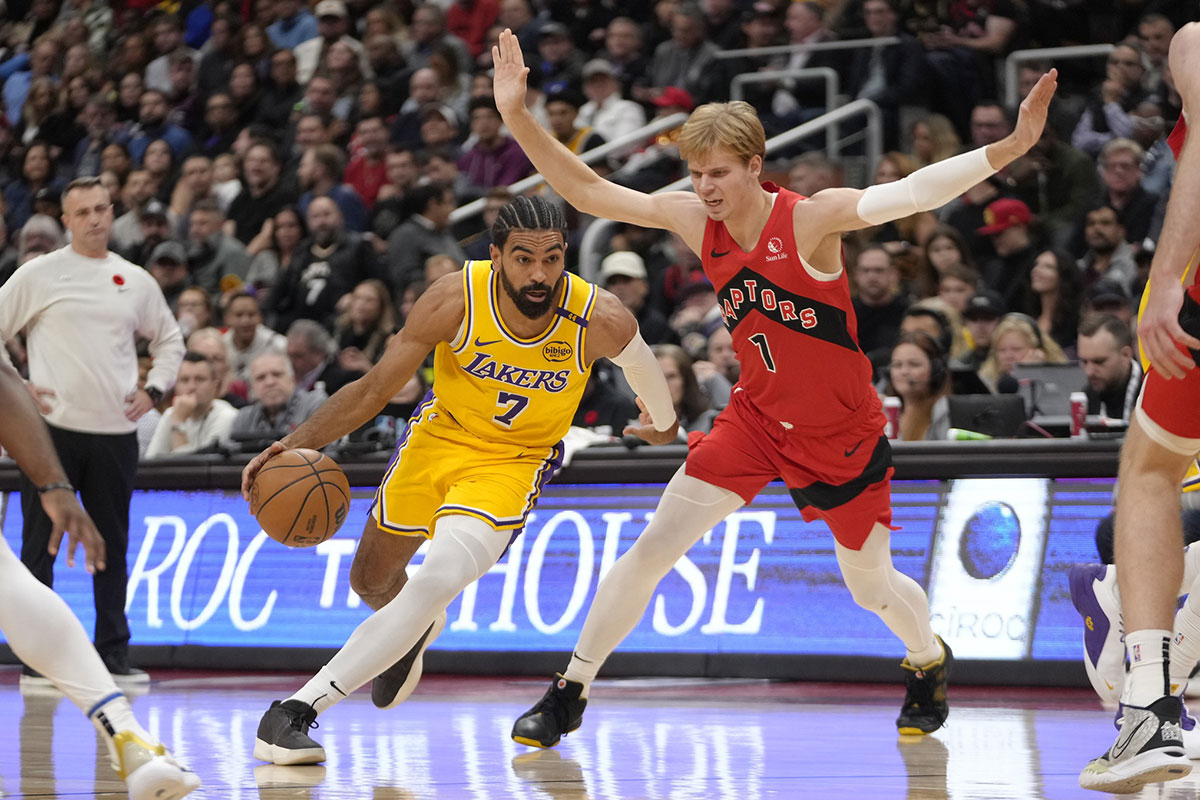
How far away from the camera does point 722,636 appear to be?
327 inches

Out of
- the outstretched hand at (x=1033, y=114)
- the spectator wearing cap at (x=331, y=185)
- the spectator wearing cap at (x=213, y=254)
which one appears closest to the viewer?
the outstretched hand at (x=1033, y=114)

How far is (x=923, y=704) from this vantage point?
6.33 metres

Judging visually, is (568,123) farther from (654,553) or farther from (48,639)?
(48,639)

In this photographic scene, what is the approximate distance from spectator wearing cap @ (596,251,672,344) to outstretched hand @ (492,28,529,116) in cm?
548

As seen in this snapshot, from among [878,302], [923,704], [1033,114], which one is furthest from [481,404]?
[878,302]

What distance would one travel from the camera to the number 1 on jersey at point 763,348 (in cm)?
575

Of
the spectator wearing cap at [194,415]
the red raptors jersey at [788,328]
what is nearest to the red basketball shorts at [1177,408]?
the red raptors jersey at [788,328]

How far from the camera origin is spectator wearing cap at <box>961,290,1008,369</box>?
9.74m

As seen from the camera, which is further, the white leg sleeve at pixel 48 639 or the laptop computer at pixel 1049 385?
the laptop computer at pixel 1049 385

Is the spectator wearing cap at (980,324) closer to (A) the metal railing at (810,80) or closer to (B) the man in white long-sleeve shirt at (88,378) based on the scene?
(A) the metal railing at (810,80)

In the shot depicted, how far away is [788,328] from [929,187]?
69 centimetres

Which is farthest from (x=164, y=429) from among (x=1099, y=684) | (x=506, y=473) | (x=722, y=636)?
(x=1099, y=684)

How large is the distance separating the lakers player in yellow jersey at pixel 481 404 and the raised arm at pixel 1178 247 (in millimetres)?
2437

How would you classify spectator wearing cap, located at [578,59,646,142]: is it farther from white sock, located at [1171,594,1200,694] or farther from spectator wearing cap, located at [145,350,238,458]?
white sock, located at [1171,594,1200,694]
